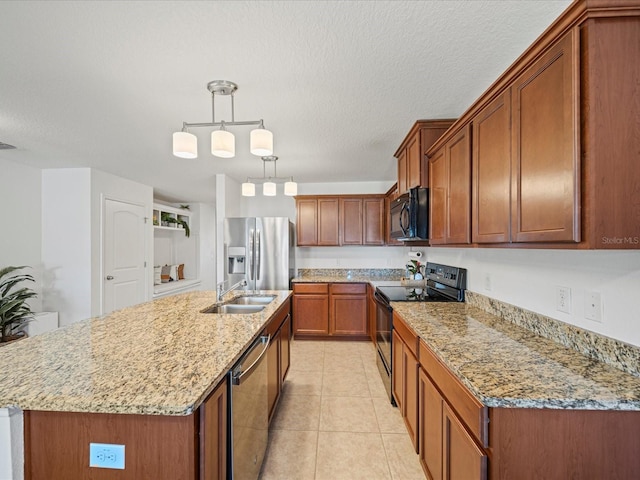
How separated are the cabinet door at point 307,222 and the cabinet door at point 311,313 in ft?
2.83

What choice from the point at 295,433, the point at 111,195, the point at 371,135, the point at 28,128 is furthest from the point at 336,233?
the point at 28,128

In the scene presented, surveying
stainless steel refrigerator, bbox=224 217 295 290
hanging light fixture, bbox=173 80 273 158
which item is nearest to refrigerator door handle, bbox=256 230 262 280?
stainless steel refrigerator, bbox=224 217 295 290

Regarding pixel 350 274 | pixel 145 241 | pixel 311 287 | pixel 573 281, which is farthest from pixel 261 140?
pixel 145 241

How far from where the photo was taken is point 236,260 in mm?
4258

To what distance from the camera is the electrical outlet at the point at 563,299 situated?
1.44m

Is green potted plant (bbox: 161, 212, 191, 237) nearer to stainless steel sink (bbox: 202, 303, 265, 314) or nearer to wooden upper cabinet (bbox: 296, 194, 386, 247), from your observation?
wooden upper cabinet (bbox: 296, 194, 386, 247)

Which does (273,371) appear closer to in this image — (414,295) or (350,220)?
(414,295)

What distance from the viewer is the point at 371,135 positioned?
283cm

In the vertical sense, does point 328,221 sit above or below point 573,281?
above

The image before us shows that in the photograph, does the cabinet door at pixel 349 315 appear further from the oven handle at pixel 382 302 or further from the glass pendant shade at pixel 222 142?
the glass pendant shade at pixel 222 142

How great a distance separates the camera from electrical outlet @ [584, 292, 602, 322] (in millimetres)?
1275

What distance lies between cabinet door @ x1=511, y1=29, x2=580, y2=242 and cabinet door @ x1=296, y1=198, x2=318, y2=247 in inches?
135

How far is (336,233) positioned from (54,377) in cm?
377

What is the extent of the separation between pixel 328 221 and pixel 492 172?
10.4 ft
